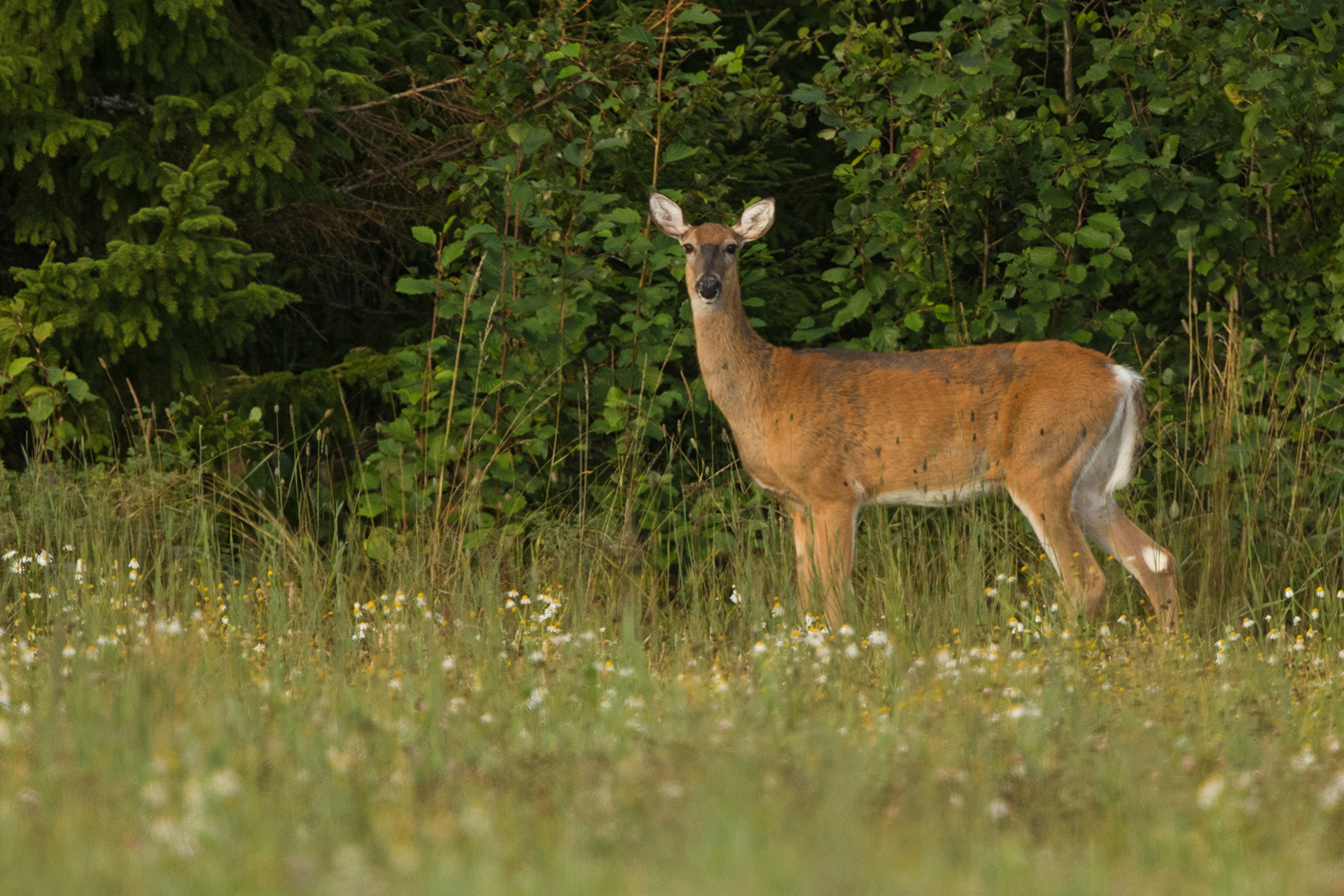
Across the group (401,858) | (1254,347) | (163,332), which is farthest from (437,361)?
(401,858)

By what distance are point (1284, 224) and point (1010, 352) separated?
2011mm

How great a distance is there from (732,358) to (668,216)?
64 cm

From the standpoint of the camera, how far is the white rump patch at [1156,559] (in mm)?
5840

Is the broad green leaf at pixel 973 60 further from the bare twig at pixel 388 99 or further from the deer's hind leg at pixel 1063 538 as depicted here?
the bare twig at pixel 388 99

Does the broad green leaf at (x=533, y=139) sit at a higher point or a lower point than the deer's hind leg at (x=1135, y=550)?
higher

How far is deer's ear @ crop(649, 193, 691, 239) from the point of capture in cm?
638

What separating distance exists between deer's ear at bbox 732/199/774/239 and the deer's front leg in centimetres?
113

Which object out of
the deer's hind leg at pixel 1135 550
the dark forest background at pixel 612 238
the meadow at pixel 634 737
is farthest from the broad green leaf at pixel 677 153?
the deer's hind leg at pixel 1135 550

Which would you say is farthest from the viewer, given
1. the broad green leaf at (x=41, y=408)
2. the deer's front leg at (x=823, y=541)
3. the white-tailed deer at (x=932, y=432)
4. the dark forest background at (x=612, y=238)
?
the dark forest background at (x=612, y=238)

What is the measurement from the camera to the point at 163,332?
6699 mm

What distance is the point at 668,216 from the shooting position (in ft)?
21.2

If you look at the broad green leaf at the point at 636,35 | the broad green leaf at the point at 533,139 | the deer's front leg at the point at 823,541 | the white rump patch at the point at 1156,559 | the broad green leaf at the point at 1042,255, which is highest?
the broad green leaf at the point at 636,35

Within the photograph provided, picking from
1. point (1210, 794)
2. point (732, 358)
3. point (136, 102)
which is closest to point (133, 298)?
point (136, 102)

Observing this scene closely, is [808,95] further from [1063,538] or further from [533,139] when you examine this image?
[1063,538]
